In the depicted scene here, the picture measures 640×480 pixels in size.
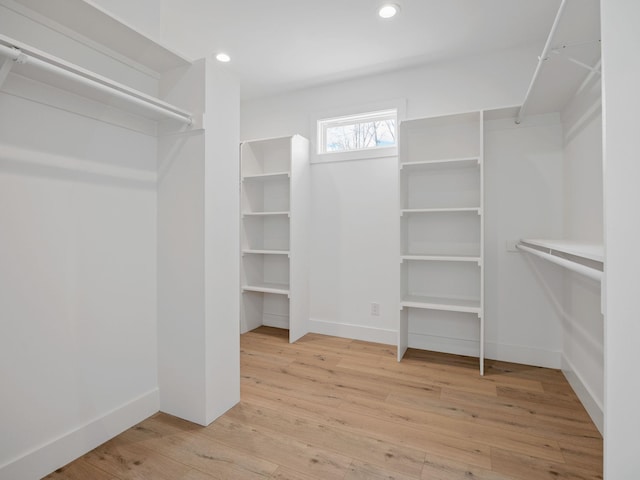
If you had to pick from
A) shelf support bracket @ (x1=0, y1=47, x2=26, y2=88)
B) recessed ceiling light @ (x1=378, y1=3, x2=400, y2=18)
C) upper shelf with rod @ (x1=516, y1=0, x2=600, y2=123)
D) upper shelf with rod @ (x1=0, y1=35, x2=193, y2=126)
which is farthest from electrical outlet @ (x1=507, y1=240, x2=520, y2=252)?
shelf support bracket @ (x1=0, y1=47, x2=26, y2=88)

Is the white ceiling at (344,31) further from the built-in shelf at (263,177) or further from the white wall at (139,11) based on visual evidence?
the built-in shelf at (263,177)

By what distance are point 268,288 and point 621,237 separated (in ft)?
9.38

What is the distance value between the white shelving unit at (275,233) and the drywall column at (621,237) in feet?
8.21

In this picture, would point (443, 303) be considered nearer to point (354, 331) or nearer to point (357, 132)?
point (354, 331)

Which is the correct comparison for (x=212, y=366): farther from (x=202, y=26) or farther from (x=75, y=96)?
(x=202, y=26)

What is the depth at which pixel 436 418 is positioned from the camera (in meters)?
1.93

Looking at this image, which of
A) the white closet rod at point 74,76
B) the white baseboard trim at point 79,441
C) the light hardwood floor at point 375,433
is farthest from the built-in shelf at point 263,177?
the white baseboard trim at point 79,441

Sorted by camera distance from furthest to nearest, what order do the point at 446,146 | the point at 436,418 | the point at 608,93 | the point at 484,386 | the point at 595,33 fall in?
the point at 446,146 < the point at 484,386 < the point at 436,418 < the point at 595,33 < the point at 608,93

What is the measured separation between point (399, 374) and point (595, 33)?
234cm

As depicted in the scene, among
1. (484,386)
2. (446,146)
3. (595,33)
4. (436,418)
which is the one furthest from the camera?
(446,146)

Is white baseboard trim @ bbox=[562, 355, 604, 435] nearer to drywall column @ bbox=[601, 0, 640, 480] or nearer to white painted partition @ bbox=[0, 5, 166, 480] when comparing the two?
drywall column @ bbox=[601, 0, 640, 480]

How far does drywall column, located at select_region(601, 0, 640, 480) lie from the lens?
2.99 ft

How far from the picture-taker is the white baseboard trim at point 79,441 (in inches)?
53.4

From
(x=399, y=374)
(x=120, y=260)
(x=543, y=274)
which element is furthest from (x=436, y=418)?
(x=120, y=260)
